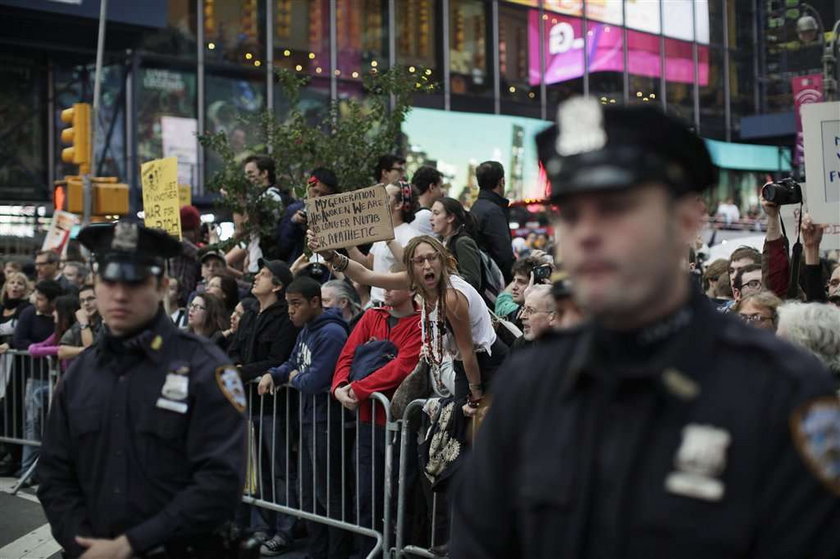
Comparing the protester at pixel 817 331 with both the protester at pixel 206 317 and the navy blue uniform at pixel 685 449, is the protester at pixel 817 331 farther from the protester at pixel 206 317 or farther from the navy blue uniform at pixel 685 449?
the protester at pixel 206 317

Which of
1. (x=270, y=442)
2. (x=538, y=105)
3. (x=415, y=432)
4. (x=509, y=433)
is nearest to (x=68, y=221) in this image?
(x=270, y=442)

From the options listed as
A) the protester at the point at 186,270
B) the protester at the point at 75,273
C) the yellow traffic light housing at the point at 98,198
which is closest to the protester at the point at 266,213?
the protester at the point at 186,270

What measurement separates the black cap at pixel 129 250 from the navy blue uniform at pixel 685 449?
239 centimetres

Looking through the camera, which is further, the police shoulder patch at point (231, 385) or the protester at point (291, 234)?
the protester at point (291, 234)

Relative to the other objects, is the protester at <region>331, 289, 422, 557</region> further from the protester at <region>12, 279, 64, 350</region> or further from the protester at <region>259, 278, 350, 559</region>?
the protester at <region>12, 279, 64, 350</region>

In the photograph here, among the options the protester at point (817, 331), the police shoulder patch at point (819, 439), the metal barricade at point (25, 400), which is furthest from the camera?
the metal barricade at point (25, 400)

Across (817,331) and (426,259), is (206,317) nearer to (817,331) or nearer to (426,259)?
(426,259)

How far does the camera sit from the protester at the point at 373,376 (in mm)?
7566

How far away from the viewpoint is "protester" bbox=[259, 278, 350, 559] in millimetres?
8062

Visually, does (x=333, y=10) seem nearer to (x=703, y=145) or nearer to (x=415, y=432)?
(x=415, y=432)

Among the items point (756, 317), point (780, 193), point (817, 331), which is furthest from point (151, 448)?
point (780, 193)

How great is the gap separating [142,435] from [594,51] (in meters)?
33.1

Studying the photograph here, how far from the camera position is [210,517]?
420cm

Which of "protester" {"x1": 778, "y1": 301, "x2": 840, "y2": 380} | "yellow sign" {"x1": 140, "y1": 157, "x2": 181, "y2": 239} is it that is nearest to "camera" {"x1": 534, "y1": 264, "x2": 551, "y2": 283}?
"protester" {"x1": 778, "y1": 301, "x2": 840, "y2": 380}
